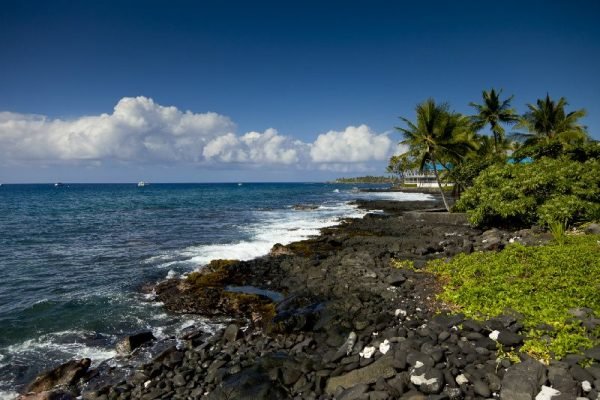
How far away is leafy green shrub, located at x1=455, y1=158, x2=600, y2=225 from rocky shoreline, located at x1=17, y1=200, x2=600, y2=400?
9967 mm

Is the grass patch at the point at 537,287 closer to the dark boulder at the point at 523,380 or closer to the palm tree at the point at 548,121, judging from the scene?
the dark boulder at the point at 523,380

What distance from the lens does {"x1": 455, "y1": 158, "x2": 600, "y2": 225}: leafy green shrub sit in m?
18.1

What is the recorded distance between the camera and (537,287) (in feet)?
30.3

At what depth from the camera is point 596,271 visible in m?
9.80

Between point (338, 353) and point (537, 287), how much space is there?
584 cm

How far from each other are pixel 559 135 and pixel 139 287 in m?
38.9

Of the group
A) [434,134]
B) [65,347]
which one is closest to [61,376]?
[65,347]

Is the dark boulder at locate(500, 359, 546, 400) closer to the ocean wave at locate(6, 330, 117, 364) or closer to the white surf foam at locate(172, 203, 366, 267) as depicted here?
the ocean wave at locate(6, 330, 117, 364)

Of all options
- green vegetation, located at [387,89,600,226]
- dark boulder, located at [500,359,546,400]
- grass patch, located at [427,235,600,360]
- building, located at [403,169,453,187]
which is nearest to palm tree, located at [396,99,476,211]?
green vegetation, located at [387,89,600,226]

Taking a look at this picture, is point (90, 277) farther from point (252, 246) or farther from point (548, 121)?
point (548, 121)

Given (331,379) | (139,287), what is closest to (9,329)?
(139,287)

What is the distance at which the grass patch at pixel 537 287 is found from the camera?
665cm

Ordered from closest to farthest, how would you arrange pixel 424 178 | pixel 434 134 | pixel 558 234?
pixel 558 234 → pixel 434 134 → pixel 424 178

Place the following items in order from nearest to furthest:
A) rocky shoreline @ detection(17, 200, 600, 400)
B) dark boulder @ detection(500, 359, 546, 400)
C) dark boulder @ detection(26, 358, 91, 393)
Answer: dark boulder @ detection(500, 359, 546, 400), rocky shoreline @ detection(17, 200, 600, 400), dark boulder @ detection(26, 358, 91, 393)
